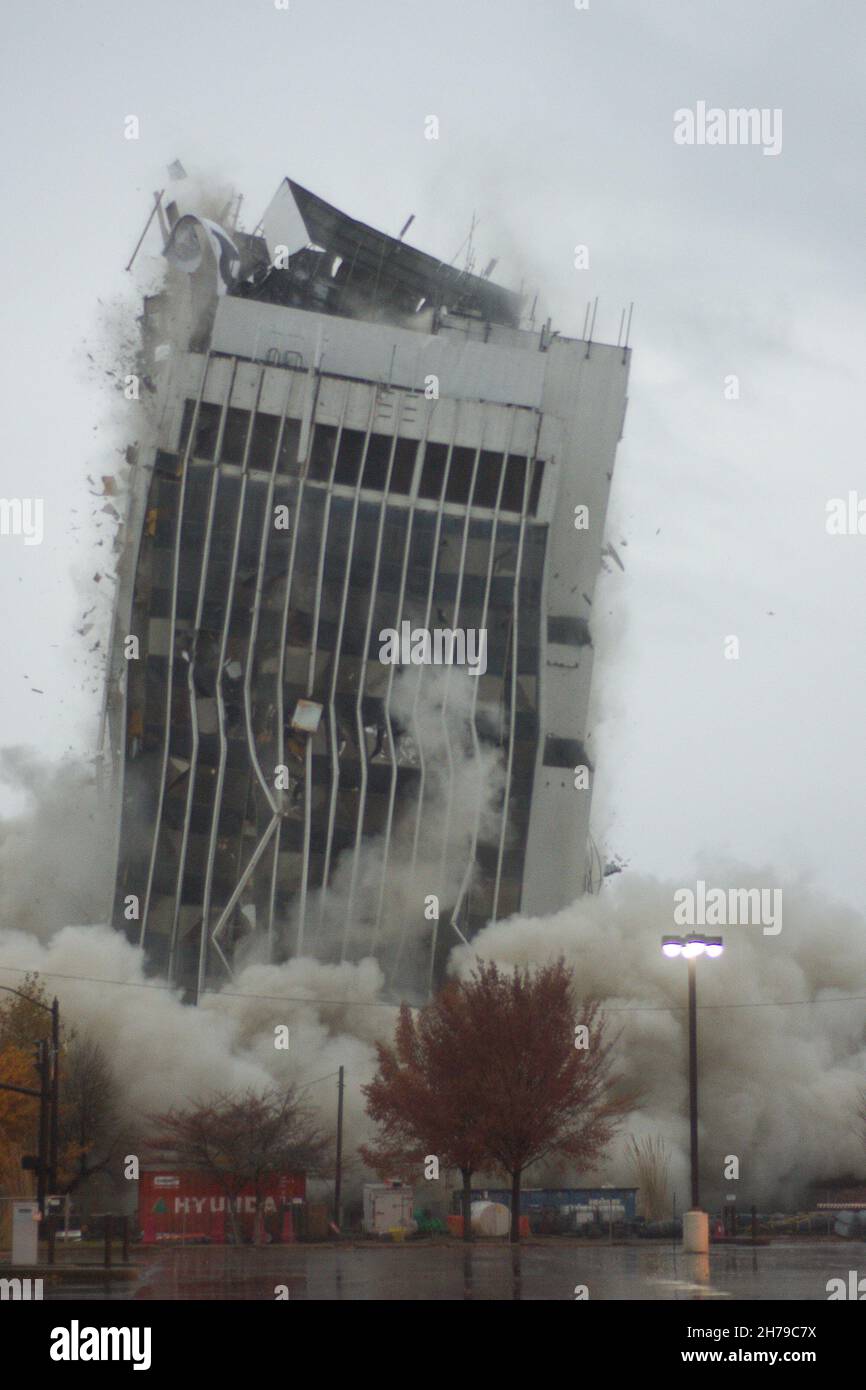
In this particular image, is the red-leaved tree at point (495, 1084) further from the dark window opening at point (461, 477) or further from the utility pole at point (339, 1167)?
the dark window opening at point (461, 477)

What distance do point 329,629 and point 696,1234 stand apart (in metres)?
49.2

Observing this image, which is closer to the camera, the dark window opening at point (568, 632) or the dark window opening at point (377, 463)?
the dark window opening at point (377, 463)

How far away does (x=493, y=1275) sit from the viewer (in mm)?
36281

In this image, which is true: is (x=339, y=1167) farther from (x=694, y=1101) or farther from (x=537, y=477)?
(x=537, y=477)

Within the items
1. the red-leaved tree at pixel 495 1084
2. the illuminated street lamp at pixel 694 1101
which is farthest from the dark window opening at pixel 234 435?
the illuminated street lamp at pixel 694 1101

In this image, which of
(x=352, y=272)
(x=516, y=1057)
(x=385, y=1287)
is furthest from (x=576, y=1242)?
(x=352, y=272)

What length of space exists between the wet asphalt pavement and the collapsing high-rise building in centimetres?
3410

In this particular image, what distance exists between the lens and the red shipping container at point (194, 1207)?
2576 inches

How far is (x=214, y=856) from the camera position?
279 feet

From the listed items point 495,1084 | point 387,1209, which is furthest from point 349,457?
point 495,1084

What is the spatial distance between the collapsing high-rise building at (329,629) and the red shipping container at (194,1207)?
19.2 m

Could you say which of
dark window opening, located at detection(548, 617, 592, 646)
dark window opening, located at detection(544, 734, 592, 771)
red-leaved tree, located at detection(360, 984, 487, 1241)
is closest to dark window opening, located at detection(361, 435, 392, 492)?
dark window opening, located at detection(548, 617, 592, 646)

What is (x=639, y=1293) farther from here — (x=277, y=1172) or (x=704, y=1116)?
(x=704, y=1116)

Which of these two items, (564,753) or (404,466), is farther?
(564,753)
